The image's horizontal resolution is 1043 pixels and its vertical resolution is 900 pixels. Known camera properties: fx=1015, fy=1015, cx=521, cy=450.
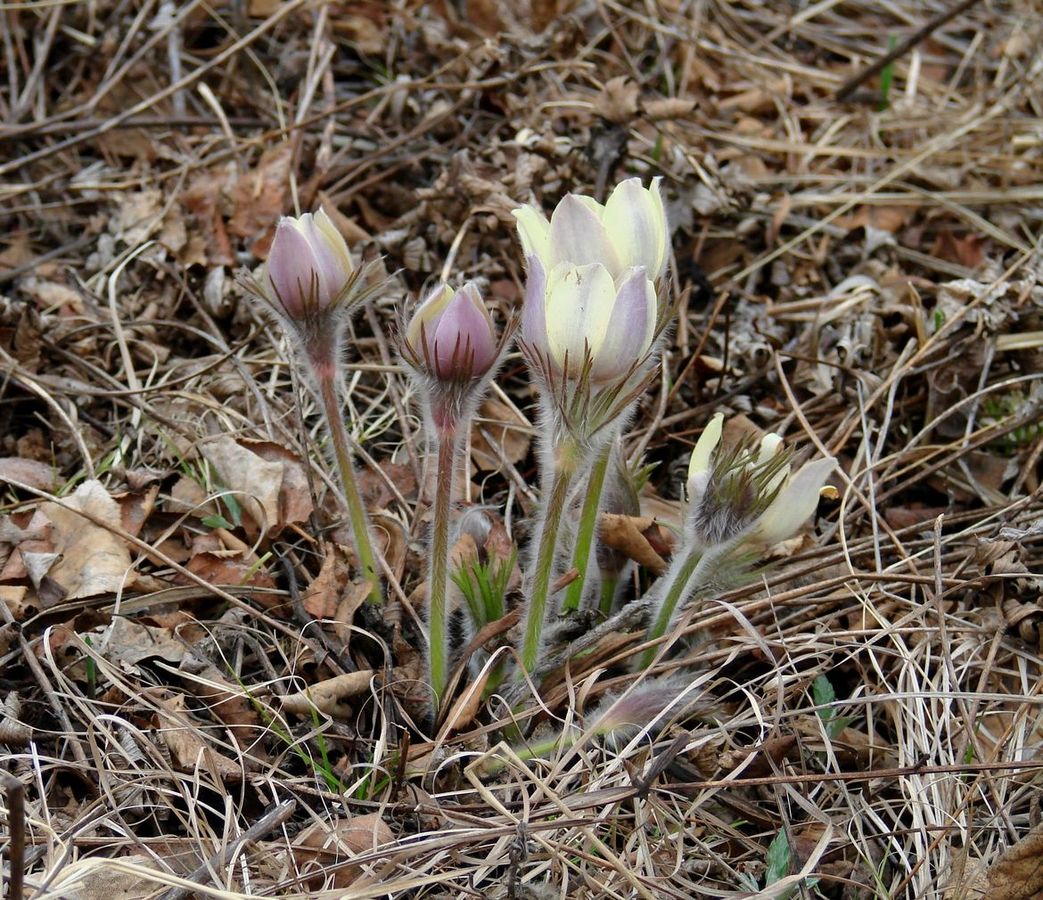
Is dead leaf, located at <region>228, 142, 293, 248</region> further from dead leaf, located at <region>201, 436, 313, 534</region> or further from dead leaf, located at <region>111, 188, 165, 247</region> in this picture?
dead leaf, located at <region>201, 436, 313, 534</region>

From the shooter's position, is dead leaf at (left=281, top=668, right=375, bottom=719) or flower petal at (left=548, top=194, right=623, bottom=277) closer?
flower petal at (left=548, top=194, right=623, bottom=277)

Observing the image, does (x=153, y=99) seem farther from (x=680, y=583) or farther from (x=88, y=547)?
(x=680, y=583)

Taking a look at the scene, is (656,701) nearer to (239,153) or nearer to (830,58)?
(239,153)

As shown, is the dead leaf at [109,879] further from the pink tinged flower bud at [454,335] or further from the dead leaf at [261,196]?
the dead leaf at [261,196]

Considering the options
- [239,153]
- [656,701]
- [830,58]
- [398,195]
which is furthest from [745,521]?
[830,58]

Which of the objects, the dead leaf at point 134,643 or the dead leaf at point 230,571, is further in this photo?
the dead leaf at point 230,571

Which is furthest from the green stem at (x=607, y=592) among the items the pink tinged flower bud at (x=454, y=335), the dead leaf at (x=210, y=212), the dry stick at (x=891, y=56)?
the dry stick at (x=891, y=56)

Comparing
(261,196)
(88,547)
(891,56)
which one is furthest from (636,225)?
(891,56)

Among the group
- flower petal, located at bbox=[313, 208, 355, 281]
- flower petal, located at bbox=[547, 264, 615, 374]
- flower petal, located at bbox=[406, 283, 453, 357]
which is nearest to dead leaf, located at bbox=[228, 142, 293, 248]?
flower petal, located at bbox=[313, 208, 355, 281]
